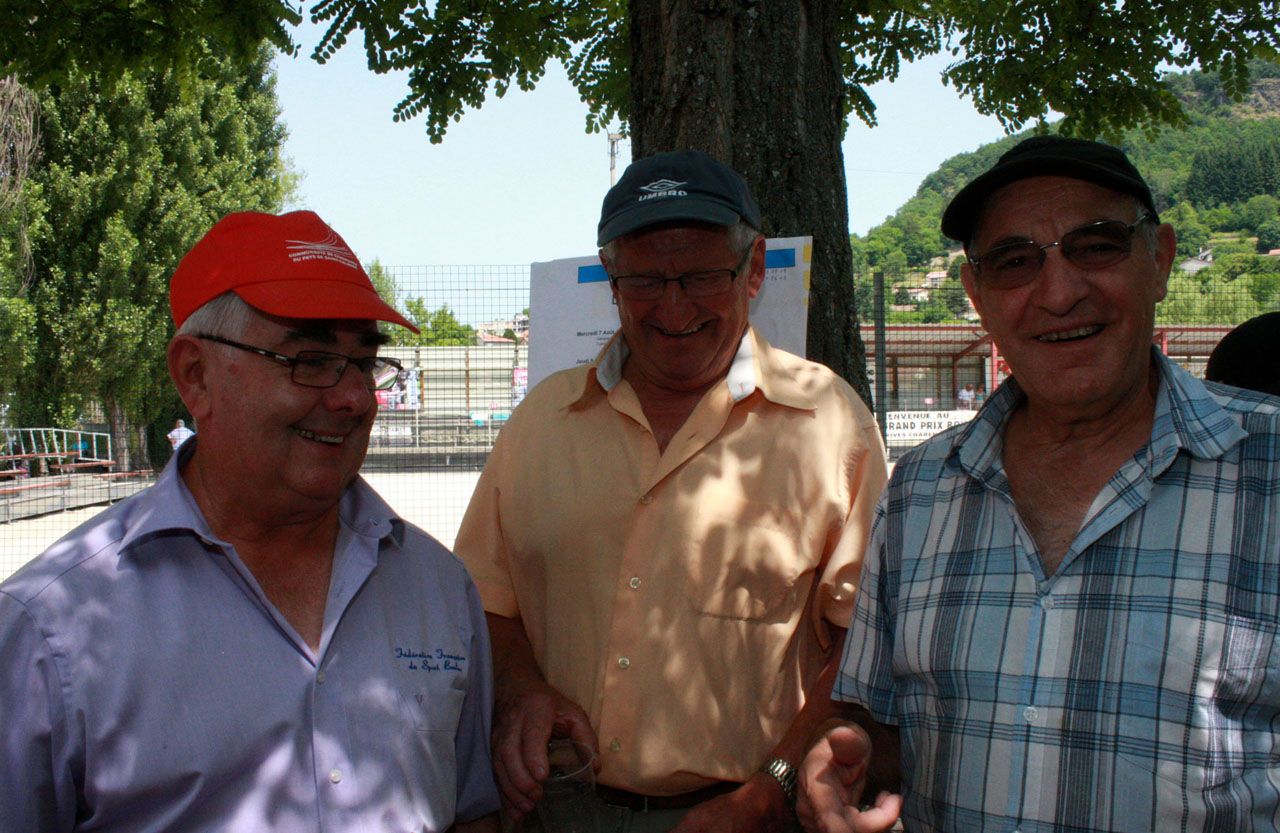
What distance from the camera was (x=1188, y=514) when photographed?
154 cm

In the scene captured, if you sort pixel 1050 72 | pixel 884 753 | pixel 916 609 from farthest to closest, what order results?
pixel 1050 72, pixel 884 753, pixel 916 609

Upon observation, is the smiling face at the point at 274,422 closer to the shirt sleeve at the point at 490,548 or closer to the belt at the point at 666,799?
the shirt sleeve at the point at 490,548

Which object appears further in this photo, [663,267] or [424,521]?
A: [424,521]

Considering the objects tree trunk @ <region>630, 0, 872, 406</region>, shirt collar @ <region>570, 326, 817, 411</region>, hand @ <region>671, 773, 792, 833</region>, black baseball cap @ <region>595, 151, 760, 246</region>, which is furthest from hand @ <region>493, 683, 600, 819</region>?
tree trunk @ <region>630, 0, 872, 406</region>

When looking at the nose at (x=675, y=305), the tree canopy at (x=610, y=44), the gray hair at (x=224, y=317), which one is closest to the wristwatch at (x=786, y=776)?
the nose at (x=675, y=305)

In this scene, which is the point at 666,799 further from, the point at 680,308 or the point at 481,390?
the point at 481,390

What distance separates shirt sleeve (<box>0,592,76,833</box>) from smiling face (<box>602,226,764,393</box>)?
1.33 metres

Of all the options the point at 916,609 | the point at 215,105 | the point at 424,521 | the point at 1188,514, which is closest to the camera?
the point at 1188,514

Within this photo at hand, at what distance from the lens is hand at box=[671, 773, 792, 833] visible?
1870 mm

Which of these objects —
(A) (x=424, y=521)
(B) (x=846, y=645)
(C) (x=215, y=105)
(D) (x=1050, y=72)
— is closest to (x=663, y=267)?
(B) (x=846, y=645)

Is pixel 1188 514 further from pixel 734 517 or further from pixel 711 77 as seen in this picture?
pixel 711 77

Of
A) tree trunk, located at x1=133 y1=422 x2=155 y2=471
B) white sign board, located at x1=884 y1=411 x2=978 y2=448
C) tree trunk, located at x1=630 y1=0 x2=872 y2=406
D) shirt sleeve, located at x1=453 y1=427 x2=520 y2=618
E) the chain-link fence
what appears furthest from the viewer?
tree trunk, located at x1=133 y1=422 x2=155 y2=471

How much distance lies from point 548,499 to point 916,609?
881mm

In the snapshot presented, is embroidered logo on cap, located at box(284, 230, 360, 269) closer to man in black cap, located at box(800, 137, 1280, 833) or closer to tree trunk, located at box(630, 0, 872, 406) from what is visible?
man in black cap, located at box(800, 137, 1280, 833)
